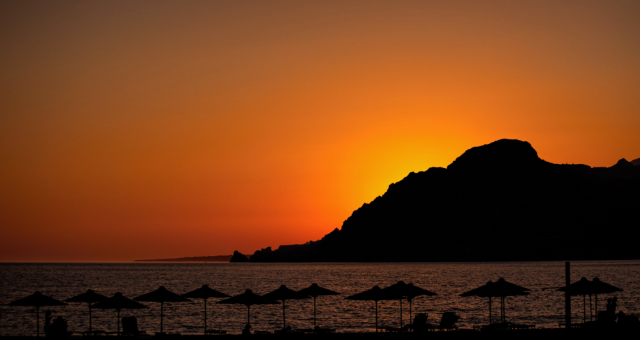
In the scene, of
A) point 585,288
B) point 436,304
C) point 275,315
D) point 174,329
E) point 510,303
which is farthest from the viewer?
point 436,304

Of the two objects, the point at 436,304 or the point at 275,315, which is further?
the point at 436,304

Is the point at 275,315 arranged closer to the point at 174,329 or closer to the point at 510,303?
the point at 174,329

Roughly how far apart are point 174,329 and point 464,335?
2962 cm

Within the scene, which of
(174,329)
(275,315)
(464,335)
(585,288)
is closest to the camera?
(464,335)

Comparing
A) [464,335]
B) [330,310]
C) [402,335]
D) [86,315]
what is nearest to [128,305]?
[402,335]

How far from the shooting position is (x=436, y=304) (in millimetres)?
77438

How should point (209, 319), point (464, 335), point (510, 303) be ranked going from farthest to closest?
point (510, 303) < point (209, 319) < point (464, 335)

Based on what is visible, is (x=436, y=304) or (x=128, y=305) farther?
(x=436, y=304)

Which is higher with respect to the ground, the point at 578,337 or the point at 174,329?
the point at 578,337

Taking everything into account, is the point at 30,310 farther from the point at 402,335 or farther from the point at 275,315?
the point at 402,335

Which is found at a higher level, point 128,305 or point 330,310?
point 128,305

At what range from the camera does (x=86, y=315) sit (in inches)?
2506

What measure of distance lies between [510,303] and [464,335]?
149 feet

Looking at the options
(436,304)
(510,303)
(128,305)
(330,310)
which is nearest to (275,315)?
(330,310)
